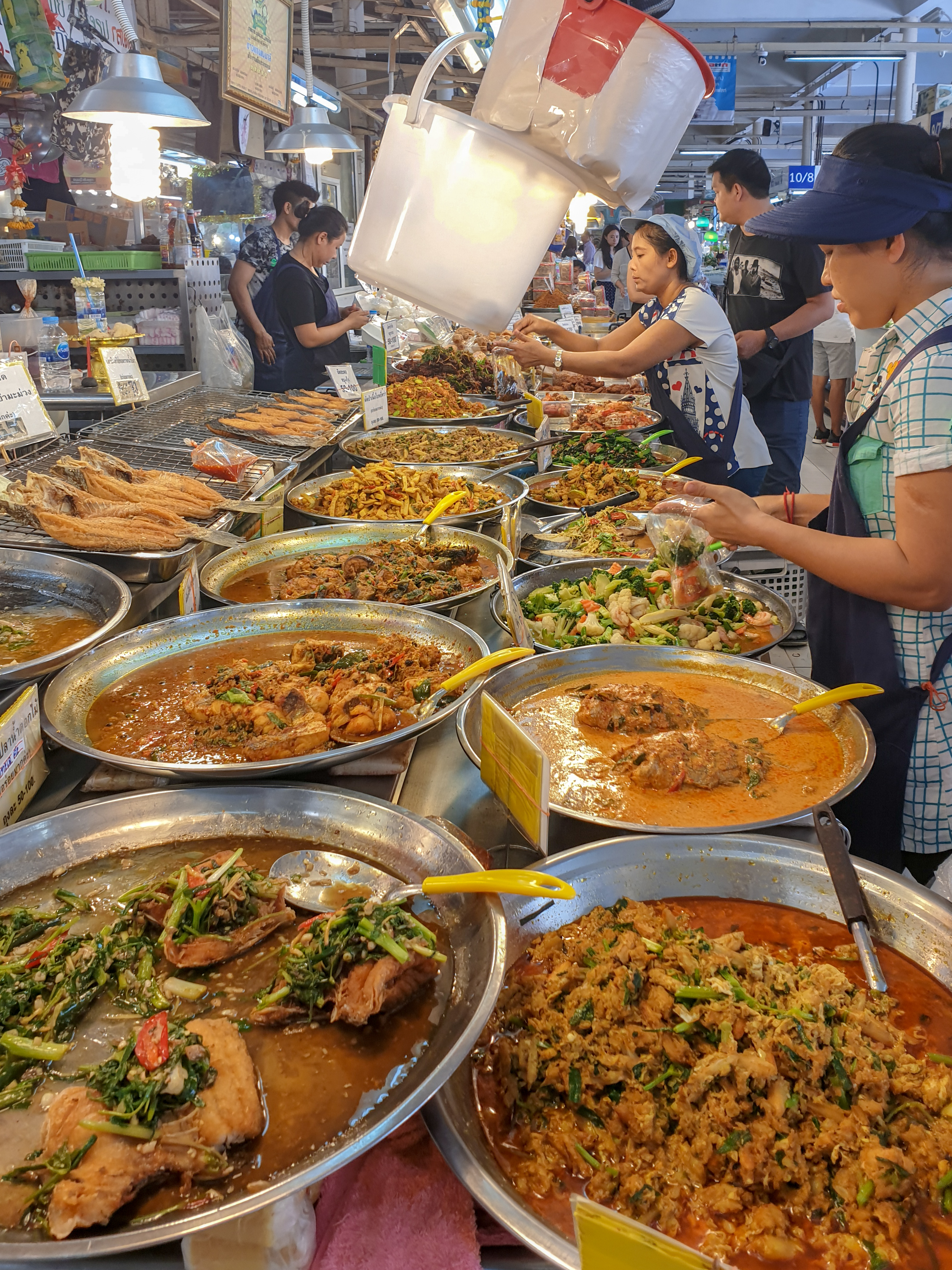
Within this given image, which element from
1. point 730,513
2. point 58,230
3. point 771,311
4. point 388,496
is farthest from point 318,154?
point 730,513

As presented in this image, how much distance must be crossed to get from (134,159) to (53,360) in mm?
1796

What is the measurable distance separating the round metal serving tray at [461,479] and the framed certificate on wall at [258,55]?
2.61 m

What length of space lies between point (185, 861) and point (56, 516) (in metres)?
1.65

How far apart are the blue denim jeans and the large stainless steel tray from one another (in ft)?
12.2

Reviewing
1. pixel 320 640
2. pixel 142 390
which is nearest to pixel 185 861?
pixel 320 640

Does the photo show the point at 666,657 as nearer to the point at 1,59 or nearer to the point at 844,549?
the point at 844,549

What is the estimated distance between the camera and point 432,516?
3.37 metres

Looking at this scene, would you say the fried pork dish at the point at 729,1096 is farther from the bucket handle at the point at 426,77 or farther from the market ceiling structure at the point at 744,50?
the market ceiling structure at the point at 744,50

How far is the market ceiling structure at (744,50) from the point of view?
29.2ft

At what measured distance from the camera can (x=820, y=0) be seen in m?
13.4

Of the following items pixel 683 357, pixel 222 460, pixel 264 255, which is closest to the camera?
pixel 222 460

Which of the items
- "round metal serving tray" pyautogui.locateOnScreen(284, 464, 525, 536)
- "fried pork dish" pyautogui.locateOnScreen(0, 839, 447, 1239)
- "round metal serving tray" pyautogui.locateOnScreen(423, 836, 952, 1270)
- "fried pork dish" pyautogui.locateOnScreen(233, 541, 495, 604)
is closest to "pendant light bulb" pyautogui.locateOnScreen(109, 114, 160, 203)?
"round metal serving tray" pyautogui.locateOnScreen(284, 464, 525, 536)

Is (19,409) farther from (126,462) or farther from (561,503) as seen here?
(561,503)

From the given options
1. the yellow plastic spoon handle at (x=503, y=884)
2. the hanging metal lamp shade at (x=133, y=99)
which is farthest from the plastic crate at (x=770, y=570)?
the hanging metal lamp shade at (x=133, y=99)
